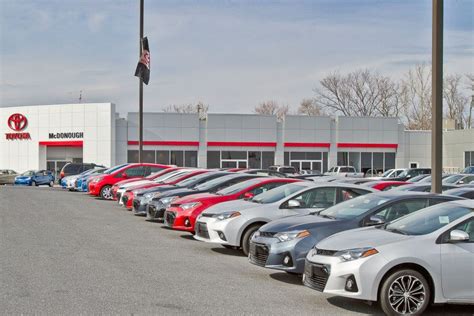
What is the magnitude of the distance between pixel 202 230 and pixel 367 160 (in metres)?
47.8

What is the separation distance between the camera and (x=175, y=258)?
11.9m

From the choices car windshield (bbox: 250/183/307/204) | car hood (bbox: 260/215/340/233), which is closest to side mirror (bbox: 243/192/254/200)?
car windshield (bbox: 250/183/307/204)

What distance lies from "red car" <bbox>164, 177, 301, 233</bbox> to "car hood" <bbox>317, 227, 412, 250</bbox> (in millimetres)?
6244

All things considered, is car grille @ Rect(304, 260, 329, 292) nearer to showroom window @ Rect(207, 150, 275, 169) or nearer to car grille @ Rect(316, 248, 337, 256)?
car grille @ Rect(316, 248, 337, 256)

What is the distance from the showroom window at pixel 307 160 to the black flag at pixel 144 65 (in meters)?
23.7

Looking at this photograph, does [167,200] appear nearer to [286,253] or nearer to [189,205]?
[189,205]

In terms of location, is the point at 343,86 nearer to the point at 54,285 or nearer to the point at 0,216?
the point at 0,216

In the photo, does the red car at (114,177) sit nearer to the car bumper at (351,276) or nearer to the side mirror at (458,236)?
the car bumper at (351,276)

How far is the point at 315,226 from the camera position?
32.7 feet

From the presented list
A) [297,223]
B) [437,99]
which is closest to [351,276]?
[297,223]

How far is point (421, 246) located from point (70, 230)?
33.2ft

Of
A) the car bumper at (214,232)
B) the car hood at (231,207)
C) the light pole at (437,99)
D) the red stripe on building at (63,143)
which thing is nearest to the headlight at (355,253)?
the car bumper at (214,232)

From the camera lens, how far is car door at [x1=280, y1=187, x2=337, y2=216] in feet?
40.1

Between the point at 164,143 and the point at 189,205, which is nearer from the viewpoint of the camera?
the point at 189,205
